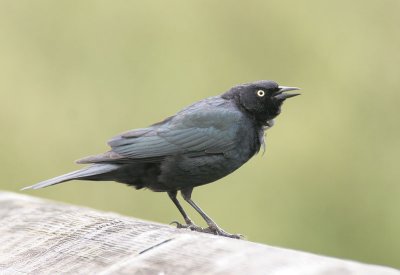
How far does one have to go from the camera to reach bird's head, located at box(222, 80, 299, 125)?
540 centimetres

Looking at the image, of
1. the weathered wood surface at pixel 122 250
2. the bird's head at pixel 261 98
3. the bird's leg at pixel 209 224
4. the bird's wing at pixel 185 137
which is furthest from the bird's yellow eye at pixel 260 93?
the weathered wood surface at pixel 122 250

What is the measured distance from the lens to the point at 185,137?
519 centimetres

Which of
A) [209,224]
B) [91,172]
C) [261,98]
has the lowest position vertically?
[209,224]

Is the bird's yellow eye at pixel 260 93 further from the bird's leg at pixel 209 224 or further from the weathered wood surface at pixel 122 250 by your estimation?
the weathered wood surface at pixel 122 250

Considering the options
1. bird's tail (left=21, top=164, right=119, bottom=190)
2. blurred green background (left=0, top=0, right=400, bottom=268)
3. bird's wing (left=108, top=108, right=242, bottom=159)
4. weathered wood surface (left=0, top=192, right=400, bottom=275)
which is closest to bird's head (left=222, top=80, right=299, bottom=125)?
bird's wing (left=108, top=108, right=242, bottom=159)

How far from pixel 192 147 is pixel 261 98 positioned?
556 mm

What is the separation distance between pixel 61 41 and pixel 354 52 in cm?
278

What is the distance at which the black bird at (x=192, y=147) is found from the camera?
5.04 m

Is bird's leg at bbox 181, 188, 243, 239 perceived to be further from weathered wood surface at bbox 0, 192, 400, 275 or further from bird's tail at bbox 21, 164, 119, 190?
weathered wood surface at bbox 0, 192, 400, 275

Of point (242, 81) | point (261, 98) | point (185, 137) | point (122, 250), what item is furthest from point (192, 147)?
point (242, 81)

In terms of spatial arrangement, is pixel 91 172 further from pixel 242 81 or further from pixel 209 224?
pixel 242 81

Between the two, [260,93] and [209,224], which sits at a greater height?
[260,93]

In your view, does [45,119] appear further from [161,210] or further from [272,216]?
[272,216]

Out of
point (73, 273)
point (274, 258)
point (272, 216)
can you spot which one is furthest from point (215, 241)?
point (272, 216)
